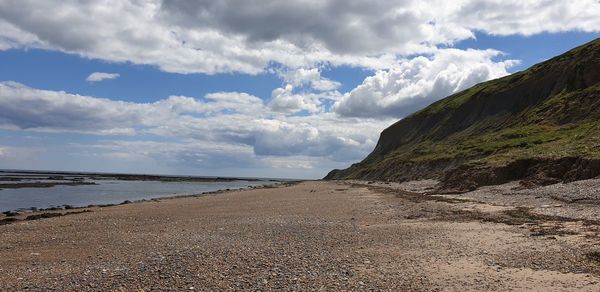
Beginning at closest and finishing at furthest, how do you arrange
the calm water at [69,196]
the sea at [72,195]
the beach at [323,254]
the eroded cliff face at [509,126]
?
the beach at [323,254], the eroded cliff face at [509,126], the sea at [72,195], the calm water at [69,196]

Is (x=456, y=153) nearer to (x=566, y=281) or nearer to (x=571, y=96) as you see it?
(x=571, y=96)

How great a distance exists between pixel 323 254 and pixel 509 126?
8903 cm

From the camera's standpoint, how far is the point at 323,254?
14539mm

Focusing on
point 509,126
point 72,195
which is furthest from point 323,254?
point 509,126

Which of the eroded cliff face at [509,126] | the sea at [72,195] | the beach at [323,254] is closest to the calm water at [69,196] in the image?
the sea at [72,195]

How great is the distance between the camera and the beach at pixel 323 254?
1098 centimetres

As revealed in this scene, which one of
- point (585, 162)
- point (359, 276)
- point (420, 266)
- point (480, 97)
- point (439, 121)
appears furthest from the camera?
point (439, 121)

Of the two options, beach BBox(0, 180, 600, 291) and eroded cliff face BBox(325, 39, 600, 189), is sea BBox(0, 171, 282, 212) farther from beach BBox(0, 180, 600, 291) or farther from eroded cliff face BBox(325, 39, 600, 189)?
eroded cliff face BBox(325, 39, 600, 189)

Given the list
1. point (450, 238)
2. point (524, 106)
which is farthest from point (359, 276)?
point (524, 106)

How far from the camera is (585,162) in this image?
107 feet

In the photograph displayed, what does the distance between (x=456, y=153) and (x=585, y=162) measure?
1649 inches

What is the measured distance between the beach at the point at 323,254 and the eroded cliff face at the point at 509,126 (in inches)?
772

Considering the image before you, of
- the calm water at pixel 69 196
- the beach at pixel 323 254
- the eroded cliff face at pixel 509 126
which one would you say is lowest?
the calm water at pixel 69 196

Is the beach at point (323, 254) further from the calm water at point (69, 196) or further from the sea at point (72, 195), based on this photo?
the calm water at point (69, 196)
